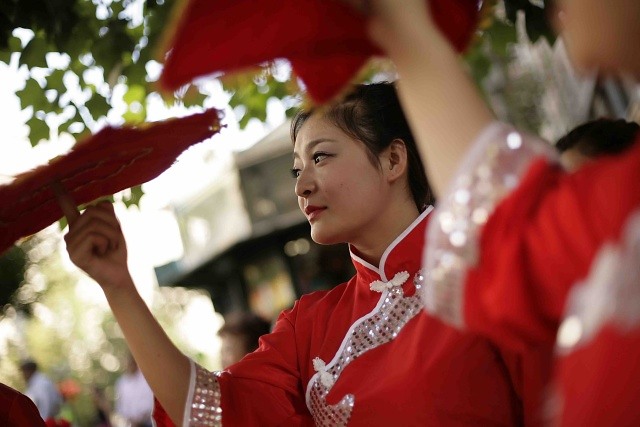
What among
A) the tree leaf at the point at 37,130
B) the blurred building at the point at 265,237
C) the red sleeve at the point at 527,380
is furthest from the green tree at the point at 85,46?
the blurred building at the point at 265,237

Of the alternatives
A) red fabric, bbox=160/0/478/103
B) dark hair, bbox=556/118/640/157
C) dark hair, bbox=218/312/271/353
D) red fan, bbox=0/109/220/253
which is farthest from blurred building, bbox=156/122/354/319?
red fabric, bbox=160/0/478/103

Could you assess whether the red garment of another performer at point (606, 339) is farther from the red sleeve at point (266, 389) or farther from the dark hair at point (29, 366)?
the dark hair at point (29, 366)

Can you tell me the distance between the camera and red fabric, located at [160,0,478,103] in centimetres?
100

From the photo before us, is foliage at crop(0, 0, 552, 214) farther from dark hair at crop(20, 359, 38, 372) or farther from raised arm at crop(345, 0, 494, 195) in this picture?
dark hair at crop(20, 359, 38, 372)

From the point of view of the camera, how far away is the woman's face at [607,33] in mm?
854

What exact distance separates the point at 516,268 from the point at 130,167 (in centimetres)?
90

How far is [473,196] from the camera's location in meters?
0.93

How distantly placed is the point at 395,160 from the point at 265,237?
7.41 meters

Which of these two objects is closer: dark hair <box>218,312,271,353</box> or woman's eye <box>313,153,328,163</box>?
woman's eye <box>313,153,328,163</box>

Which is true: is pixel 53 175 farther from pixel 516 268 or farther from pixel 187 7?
pixel 516 268

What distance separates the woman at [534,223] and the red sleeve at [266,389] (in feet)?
3.29

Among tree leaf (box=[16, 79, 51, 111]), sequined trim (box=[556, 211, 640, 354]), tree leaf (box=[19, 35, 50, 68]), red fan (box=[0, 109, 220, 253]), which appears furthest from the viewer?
tree leaf (box=[16, 79, 51, 111])

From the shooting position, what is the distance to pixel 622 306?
838mm

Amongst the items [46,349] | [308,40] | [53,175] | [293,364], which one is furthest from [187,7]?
[46,349]
